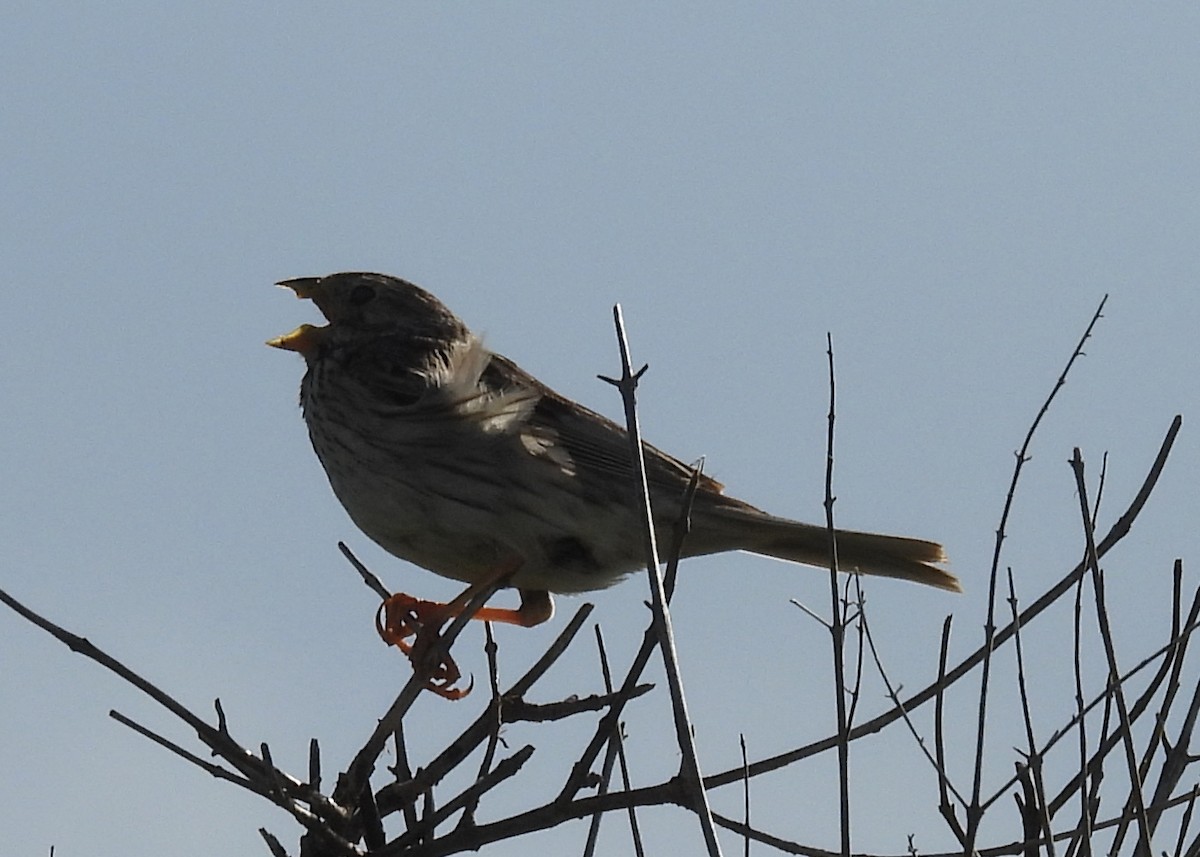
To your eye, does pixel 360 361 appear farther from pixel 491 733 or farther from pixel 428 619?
pixel 491 733

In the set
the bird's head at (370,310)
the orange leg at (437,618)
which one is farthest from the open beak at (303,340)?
the orange leg at (437,618)

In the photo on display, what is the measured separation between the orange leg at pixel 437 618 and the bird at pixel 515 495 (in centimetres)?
1

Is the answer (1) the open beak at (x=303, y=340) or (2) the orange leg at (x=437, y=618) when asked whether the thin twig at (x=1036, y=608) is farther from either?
(1) the open beak at (x=303, y=340)

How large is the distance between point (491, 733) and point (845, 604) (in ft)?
3.03

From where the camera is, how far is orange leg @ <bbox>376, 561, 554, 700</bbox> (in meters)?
5.12

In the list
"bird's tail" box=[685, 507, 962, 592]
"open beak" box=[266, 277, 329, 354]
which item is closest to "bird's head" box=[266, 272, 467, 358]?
"open beak" box=[266, 277, 329, 354]

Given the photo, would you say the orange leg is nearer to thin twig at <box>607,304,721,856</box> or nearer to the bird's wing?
the bird's wing

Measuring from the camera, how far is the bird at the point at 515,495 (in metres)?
5.41

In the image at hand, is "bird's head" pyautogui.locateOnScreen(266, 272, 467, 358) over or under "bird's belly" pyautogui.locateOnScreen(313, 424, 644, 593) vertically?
over

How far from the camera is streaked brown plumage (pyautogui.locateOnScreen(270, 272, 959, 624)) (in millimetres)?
5410

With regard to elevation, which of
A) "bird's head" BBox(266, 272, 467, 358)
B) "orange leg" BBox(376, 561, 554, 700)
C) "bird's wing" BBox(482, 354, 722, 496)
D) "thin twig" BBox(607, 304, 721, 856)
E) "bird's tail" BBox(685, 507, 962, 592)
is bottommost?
"thin twig" BBox(607, 304, 721, 856)

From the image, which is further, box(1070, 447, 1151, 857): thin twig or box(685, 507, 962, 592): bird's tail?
box(685, 507, 962, 592): bird's tail

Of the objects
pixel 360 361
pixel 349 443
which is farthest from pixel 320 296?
pixel 349 443

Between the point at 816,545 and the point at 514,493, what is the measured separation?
38.6 inches
